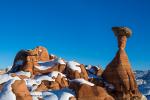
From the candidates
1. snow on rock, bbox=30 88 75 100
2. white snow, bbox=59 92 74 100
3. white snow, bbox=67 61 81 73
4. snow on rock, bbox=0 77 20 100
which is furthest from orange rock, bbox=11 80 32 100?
white snow, bbox=67 61 81 73

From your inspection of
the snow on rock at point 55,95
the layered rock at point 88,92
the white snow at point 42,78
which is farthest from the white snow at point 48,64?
the snow on rock at point 55,95

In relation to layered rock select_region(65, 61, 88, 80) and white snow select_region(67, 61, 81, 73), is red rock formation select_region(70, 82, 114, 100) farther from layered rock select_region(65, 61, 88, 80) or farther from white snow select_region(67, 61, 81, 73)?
white snow select_region(67, 61, 81, 73)

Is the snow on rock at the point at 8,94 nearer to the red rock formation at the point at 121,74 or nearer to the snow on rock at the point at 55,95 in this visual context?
the snow on rock at the point at 55,95

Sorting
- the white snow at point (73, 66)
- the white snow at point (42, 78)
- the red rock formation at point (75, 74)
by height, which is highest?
the white snow at point (73, 66)

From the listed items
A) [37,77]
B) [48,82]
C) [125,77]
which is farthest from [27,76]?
[125,77]

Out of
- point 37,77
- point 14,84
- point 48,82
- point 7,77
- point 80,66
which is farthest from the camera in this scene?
point 80,66

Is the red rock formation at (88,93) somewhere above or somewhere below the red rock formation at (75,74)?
below

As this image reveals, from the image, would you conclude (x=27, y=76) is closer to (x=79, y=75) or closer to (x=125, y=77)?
(x=79, y=75)

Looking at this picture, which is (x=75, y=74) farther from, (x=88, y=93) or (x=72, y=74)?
(x=88, y=93)

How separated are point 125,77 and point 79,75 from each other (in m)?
8.01

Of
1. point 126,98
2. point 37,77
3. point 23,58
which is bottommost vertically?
point 126,98

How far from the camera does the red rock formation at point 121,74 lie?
60431mm

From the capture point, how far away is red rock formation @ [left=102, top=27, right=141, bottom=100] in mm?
60431

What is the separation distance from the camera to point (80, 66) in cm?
6538
